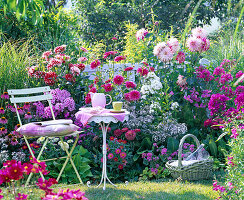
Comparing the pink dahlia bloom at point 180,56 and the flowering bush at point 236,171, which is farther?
the pink dahlia bloom at point 180,56

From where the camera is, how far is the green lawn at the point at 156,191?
368 centimetres

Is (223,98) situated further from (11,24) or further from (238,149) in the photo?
(11,24)

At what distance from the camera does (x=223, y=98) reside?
4949 millimetres

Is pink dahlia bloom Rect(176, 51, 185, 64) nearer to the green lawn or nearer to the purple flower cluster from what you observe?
the purple flower cluster

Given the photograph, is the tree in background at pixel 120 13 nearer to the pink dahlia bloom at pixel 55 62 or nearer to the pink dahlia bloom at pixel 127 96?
the pink dahlia bloom at pixel 55 62

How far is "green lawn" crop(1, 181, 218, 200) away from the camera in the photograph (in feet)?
12.1

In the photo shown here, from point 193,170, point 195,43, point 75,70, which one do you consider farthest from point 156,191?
point 195,43

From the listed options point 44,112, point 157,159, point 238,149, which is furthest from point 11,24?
point 238,149

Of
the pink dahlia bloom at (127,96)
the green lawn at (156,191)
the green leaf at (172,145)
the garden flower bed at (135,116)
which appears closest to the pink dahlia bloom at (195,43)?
the garden flower bed at (135,116)

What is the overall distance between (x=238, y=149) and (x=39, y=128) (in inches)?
78.3

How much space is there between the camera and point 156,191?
389 cm

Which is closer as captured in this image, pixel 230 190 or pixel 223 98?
pixel 230 190

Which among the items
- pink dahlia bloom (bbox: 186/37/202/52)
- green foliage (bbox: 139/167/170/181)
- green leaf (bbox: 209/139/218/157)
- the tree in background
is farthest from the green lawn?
the tree in background

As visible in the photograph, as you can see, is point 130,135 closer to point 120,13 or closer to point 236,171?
point 236,171
